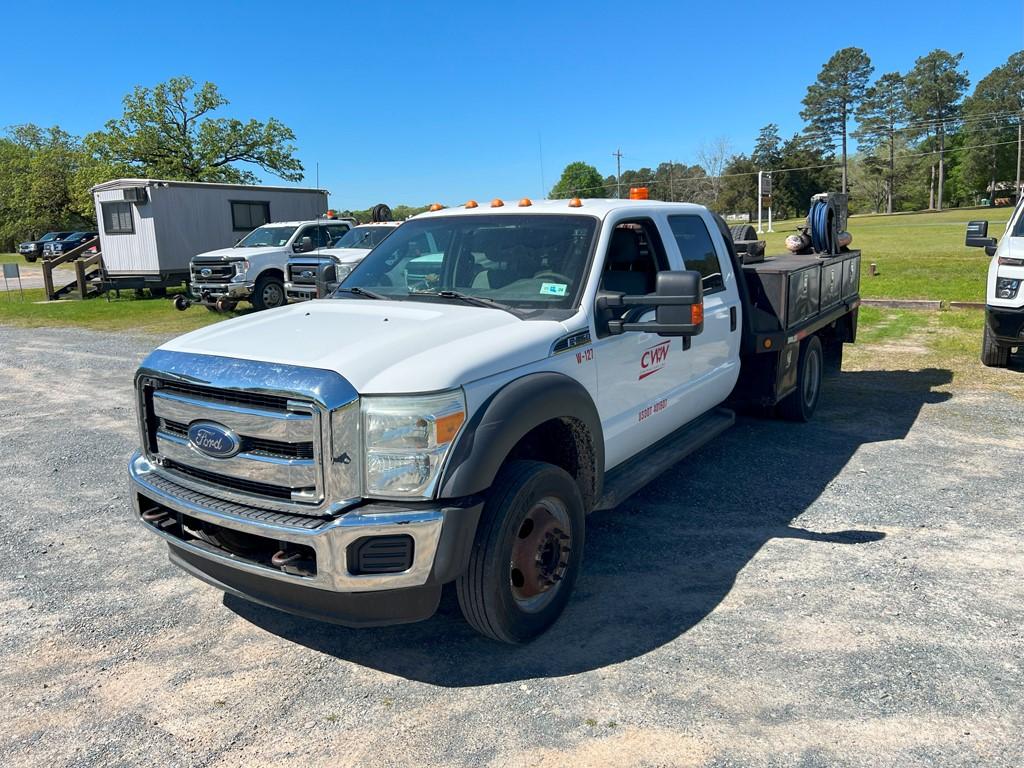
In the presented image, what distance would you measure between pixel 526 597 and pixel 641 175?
355 feet

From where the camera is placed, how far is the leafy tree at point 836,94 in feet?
267

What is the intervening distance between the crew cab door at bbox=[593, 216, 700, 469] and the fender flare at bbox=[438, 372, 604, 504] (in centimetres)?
42

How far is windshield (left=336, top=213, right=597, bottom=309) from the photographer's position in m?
4.10

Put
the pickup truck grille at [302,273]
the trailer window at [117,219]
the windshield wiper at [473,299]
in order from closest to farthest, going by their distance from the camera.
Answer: the windshield wiper at [473,299] < the pickup truck grille at [302,273] < the trailer window at [117,219]

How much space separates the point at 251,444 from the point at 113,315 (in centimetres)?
1740

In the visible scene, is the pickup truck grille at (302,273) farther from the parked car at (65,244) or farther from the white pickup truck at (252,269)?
the parked car at (65,244)

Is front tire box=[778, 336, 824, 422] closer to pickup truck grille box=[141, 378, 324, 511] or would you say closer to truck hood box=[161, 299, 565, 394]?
truck hood box=[161, 299, 565, 394]

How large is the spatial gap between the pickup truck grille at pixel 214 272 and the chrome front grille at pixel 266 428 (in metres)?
14.5

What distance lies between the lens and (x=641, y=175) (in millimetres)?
106625

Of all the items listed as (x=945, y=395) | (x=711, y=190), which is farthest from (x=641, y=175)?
(x=945, y=395)

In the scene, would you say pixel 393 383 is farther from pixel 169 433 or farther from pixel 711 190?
pixel 711 190

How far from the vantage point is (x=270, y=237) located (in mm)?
18328

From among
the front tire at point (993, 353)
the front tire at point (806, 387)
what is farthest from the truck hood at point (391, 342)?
the front tire at point (993, 353)

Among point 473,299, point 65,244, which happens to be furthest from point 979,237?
point 65,244
